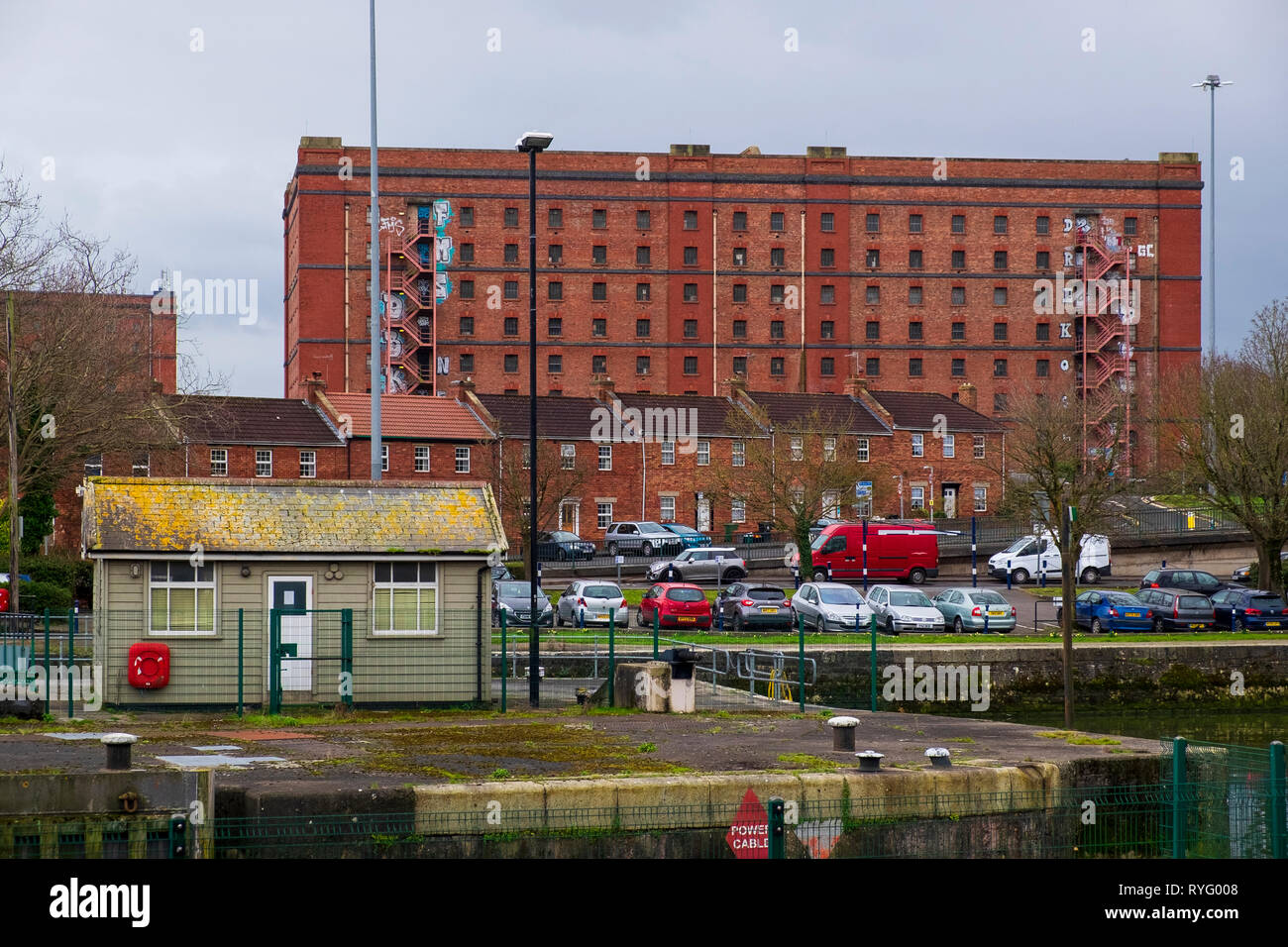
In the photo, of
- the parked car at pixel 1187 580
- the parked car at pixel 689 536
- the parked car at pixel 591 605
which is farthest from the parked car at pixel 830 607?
the parked car at pixel 689 536

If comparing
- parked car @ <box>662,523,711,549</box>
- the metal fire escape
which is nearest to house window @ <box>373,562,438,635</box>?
parked car @ <box>662,523,711,549</box>

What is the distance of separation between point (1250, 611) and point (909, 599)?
10413 millimetres

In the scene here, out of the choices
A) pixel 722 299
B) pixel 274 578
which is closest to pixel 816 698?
pixel 274 578

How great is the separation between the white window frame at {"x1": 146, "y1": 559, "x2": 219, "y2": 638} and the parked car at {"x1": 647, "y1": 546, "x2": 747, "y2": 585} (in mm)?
32561

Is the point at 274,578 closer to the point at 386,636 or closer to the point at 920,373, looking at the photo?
the point at 386,636

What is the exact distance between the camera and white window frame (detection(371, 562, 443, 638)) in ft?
74.2

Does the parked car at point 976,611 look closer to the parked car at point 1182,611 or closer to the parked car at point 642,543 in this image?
the parked car at point 1182,611

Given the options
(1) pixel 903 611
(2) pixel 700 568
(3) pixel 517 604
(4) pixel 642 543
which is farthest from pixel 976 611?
(4) pixel 642 543

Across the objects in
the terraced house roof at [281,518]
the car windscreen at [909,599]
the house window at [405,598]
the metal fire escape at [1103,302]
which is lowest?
the car windscreen at [909,599]

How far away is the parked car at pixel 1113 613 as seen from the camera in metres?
42.0

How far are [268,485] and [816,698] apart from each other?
13.3 meters

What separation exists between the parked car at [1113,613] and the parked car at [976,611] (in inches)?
78.4

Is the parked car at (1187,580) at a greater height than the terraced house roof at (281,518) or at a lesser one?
lesser

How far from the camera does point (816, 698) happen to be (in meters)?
31.1
